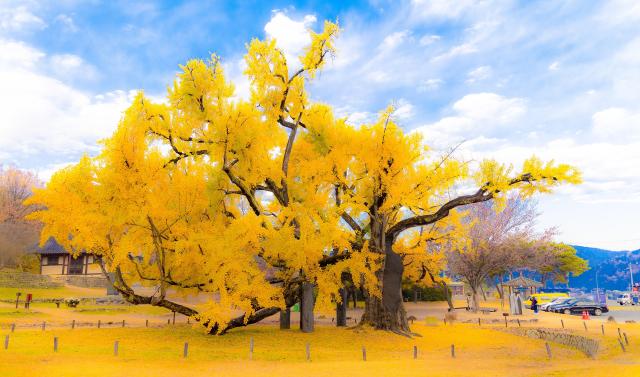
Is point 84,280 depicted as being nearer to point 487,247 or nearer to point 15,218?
point 15,218

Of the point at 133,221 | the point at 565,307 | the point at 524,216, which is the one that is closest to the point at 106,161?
the point at 133,221

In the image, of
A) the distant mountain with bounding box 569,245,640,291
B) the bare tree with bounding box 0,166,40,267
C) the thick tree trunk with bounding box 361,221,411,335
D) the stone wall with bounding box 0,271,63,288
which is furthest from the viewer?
the distant mountain with bounding box 569,245,640,291

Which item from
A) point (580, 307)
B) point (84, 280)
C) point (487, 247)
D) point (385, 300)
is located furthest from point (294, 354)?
point (84, 280)

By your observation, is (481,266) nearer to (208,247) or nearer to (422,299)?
(422,299)

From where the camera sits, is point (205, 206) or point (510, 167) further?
point (205, 206)

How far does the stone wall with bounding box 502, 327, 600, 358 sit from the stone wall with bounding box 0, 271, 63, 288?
39.4 m

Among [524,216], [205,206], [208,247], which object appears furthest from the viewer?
[524,216]

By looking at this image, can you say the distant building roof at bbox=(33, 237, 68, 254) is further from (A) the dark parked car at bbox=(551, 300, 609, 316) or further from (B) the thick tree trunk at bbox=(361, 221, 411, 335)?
(A) the dark parked car at bbox=(551, 300, 609, 316)

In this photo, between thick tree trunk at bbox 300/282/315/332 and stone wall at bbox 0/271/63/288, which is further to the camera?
stone wall at bbox 0/271/63/288

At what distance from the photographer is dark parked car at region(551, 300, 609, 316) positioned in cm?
3575

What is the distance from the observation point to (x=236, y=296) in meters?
17.8

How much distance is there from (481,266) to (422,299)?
1205 cm

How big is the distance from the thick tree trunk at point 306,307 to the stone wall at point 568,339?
34.9ft

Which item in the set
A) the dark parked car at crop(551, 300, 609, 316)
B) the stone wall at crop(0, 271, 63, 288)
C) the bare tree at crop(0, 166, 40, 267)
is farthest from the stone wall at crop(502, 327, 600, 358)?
the bare tree at crop(0, 166, 40, 267)
